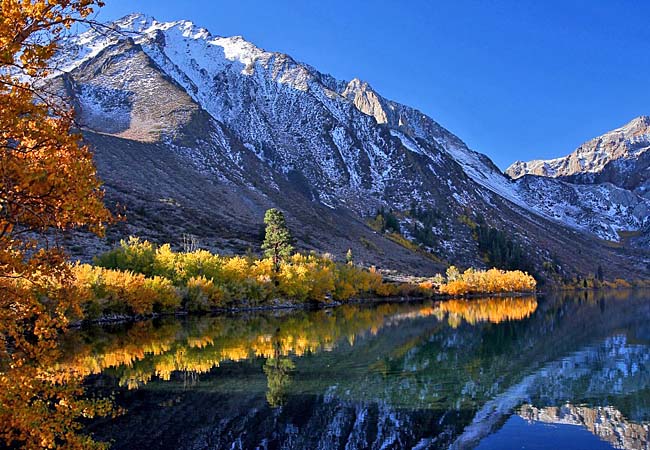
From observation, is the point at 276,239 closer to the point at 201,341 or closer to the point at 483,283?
the point at 201,341

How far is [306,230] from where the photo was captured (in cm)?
14212

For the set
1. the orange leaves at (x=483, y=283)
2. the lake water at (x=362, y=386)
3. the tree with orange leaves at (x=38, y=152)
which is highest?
the tree with orange leaves at (x=38, y=152)

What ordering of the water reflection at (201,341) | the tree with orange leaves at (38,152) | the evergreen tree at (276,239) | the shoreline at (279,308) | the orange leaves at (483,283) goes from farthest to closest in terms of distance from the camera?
the orange leaves at (483,283) → the evergreen tree at (276,239) → the shoreline at (279,308) → the water reflection at (201,341) → the tree with orange leaves at (38,152)

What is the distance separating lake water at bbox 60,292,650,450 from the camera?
20.1m

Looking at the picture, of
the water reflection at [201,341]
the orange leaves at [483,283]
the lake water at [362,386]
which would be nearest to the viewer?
the lake water at [362,386]

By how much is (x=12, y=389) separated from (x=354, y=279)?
86540 millimetres

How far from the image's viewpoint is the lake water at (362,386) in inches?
792

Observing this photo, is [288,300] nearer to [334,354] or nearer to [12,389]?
[334,354]

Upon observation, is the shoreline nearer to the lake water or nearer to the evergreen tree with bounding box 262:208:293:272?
the lake water

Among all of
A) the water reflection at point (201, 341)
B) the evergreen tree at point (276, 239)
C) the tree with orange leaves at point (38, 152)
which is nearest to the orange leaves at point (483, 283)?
the evergreen tree at point (276, 239)

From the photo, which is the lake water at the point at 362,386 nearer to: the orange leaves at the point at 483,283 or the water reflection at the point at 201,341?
the water reflection at the point at 201,341

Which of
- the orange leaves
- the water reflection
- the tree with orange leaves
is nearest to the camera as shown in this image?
the tree with orange leaves

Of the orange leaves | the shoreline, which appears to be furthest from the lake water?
the orange leaves

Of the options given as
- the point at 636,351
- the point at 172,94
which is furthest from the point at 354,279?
the point at 172,94
